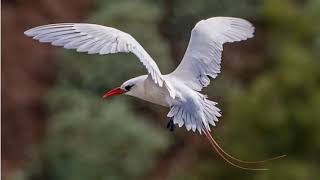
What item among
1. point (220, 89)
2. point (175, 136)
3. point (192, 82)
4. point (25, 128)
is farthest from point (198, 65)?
point (25, 128)

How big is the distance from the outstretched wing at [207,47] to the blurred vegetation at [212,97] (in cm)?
103

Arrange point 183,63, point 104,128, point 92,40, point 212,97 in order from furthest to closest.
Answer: point 104,128
point 212,97
point 183,63
point 92,40

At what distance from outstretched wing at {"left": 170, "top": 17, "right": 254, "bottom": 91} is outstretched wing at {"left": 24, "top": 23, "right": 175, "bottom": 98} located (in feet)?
0.35

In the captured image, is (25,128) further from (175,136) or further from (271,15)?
(271,15)

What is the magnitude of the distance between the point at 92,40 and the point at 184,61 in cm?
20

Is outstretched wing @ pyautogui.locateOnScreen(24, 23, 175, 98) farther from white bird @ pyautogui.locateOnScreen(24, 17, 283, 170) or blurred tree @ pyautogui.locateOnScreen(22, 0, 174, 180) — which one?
blurred tree @ pyautogui.locateOnScreen(22, 0, 174, 180)

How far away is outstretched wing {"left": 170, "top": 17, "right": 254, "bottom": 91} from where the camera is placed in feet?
4.04

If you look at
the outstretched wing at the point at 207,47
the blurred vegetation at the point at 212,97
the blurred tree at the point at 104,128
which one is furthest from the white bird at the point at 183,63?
the blurred tree at the point at 104,128

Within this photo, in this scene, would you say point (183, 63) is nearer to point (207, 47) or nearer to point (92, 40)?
point (207, 47)

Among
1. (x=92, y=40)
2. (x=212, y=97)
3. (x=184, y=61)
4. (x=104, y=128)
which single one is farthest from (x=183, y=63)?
(x=104, y=128)

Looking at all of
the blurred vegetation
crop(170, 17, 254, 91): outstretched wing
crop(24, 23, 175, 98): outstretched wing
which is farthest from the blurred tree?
crop(24, 23, 175, 98): outstretched wing

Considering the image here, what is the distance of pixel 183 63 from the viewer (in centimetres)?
126

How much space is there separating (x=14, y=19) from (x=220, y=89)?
117 inches

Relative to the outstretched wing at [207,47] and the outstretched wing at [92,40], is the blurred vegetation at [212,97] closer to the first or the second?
the outstretched wing at [207,47]
